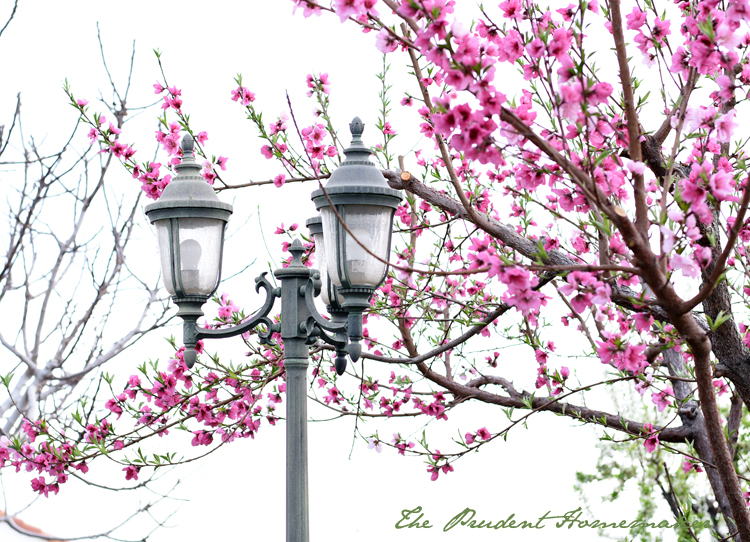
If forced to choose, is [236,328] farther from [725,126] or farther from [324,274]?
[725,126]

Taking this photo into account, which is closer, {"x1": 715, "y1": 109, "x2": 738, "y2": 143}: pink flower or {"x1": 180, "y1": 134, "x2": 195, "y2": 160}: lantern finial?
{"x1": 715, "y1": 109, "x2": 738, "y2": 143}: pink flower

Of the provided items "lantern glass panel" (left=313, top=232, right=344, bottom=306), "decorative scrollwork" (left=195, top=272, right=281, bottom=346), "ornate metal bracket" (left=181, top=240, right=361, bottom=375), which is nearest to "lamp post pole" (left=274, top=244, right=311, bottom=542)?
"ornate metal bracket" (left=181, top=240, right=361, bottom=375)

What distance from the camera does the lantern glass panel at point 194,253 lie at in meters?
3.76

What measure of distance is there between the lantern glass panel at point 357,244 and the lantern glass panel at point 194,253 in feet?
2.29

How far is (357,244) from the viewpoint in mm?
3457

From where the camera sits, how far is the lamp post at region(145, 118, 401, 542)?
11.3ft

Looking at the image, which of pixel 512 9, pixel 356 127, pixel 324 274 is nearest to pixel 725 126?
pixel 512 9

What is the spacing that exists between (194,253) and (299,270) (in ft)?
1.78

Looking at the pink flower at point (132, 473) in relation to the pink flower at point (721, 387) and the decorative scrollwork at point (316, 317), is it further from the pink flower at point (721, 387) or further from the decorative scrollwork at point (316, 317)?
the pink flower at point (721, 387)

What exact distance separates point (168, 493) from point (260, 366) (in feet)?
4.07

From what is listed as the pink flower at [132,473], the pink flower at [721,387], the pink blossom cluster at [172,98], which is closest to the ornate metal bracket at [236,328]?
the pink flower at [132,473]

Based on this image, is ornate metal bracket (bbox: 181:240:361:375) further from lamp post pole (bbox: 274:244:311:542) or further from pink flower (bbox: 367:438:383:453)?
pink flower (bbox: 367:438:383:453)

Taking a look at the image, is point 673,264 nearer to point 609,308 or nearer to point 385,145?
point 385,145

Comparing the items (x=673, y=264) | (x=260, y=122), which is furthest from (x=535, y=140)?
(x=260, y=122)
